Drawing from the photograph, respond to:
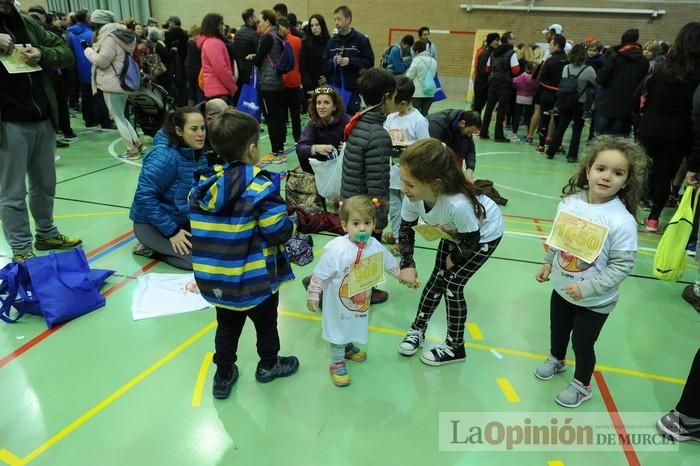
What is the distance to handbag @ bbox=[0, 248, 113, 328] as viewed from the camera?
293 centimetres

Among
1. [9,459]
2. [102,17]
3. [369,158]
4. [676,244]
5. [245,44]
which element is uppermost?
[102,17]

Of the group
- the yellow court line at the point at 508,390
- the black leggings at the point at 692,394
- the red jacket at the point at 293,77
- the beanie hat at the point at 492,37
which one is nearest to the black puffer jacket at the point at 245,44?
the red jacket at the point at 293,77

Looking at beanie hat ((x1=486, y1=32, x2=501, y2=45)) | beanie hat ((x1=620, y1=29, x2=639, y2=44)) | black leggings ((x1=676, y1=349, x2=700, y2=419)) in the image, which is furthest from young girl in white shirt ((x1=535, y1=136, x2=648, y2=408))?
beanie hat ((x1=486, y1=32, x2=501, y2=45))

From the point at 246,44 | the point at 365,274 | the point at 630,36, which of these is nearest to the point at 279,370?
the point at 365,274

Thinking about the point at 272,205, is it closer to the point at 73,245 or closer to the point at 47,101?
the point at 47,101

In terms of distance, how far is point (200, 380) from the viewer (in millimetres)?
2527

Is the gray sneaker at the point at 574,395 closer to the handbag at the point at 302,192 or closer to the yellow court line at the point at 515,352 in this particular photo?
the yellow court line at the point at 515,352

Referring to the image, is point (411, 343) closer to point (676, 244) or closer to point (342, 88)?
point (676, 244)

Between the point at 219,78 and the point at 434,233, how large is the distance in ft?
16.8

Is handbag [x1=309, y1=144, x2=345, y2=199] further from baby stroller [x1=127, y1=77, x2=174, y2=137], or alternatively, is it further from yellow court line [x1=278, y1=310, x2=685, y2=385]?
baby stroller [x1=127, y1=77, x2=174, y2=137]

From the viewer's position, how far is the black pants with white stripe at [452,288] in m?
2.43

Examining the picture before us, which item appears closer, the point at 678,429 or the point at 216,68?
the point at 678,429

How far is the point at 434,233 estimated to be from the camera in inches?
90.0

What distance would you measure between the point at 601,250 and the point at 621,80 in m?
4.97
